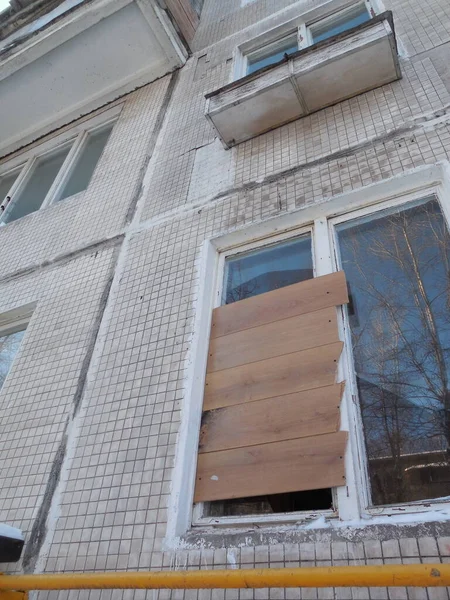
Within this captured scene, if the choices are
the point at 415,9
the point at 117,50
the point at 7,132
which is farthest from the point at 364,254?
the point at 7,132

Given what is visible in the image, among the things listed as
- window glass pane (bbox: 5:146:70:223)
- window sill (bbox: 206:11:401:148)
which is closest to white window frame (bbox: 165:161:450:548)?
window sill (bbox: 206:11:401:148)

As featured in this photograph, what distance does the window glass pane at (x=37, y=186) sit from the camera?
17.9 ft

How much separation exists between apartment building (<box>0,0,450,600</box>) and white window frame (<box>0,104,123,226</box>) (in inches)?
27.2

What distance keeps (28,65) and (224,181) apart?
403 cm

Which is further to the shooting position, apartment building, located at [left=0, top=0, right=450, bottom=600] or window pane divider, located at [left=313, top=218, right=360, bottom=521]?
apartment building, located at [left=0, top=0, right=450, bottom=600]

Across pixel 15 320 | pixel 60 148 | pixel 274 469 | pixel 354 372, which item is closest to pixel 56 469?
pixel 274 469

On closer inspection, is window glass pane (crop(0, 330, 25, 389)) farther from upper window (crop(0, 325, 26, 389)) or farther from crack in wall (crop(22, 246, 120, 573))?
crack in wall (crop(22, 246, 120, 573))

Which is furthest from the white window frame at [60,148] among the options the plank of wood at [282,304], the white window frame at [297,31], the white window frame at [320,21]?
the plank of wood at [282,304]

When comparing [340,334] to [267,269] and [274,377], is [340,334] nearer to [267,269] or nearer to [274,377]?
[274,377]

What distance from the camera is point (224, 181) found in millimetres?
3791

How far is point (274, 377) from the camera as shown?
97.5 inches

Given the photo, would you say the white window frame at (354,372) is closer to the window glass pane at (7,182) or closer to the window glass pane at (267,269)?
the window glass pane at (267,269)

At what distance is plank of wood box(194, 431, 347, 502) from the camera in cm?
204

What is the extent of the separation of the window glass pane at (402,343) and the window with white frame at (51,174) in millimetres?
3597
